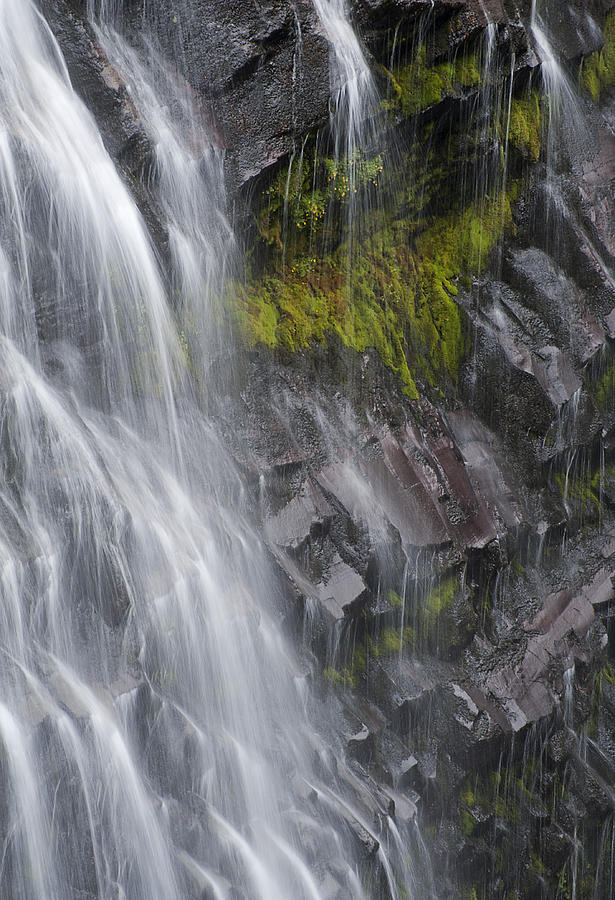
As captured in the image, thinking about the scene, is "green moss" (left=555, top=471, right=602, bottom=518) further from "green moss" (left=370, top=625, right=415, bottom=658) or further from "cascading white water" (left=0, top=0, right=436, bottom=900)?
"cascading white water" (left=0, top=0, right=436, bottom=900)

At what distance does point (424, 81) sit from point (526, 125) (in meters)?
1.97

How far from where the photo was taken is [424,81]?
10.5 m

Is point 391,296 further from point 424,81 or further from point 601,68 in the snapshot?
point 601,68

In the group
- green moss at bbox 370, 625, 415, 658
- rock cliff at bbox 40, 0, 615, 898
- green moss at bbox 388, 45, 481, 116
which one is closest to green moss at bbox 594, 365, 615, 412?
rock cliff at bbox 40, 0, 615, 898

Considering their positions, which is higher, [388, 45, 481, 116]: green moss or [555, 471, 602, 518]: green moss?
[388, 45, 481, 116]: green moss

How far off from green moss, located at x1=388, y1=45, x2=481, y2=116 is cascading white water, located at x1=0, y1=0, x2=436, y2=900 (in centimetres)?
294

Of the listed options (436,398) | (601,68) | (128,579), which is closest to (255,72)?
(436,398)

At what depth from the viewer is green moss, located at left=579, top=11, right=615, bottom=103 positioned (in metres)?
12.3

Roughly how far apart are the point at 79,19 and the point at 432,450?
7.37m

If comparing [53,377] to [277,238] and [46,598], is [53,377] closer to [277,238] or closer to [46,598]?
[46,598]

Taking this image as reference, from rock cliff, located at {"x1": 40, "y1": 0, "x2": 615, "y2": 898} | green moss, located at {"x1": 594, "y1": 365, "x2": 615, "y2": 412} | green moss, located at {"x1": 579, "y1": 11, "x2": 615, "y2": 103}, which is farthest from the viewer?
green moss, located at {"x1": 579, "y1": 11, "x2": 615, "y2": 103}

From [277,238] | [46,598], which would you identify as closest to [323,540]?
[46,598]

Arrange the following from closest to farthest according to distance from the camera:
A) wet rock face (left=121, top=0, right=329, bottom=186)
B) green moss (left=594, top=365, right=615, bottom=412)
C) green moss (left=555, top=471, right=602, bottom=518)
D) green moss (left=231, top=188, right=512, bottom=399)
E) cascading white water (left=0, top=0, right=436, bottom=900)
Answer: cascading white water (left=0, top=0, right=436, bottom=900)
wet rock face (left=121, top=0, right=329, bottom=186)
green moss (left=231, top=188, right=512, bottom=399)
green moss (left=555, top=471, right=602, bottom=518)
green moss (left=594, top=365, right=615, bottom=412)

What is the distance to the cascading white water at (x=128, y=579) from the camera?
718 cm
